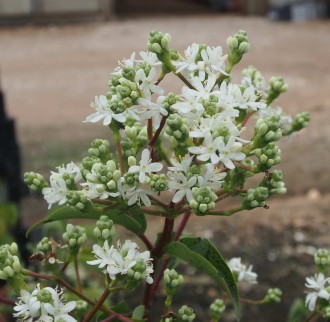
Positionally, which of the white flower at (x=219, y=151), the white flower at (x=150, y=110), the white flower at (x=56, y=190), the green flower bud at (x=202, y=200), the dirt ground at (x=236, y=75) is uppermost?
the white flower at (x=150, y=110)

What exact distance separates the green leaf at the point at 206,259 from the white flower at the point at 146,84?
0.13 meters

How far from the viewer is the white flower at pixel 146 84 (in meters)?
0.65

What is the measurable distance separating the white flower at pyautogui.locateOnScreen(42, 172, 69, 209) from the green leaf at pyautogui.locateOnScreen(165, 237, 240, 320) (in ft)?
0.35

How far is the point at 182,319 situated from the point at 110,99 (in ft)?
0.66

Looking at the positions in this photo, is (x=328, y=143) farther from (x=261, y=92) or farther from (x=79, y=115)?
(x=261, y=92)

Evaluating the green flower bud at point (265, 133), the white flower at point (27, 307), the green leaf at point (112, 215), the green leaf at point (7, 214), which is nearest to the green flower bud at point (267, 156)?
the green flower bud at point (265, 133)

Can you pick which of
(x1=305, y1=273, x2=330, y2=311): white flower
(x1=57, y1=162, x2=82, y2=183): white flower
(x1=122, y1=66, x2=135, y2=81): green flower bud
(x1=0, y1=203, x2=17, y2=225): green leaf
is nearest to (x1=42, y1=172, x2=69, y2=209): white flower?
(x1=57, y1=162, x2=82, y2=183): white flower

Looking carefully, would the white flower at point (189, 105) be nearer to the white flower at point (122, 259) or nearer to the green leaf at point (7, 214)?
the white flower at point (122, 259)

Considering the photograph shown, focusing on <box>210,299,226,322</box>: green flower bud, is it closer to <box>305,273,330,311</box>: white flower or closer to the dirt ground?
<box>305,273,330,311</box>: white flower

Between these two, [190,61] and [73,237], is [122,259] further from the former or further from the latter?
[190,61]

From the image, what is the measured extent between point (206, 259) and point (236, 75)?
183 inches

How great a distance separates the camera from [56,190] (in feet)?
2.27

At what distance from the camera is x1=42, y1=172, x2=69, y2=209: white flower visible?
685 mm

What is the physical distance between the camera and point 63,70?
6.36 m
